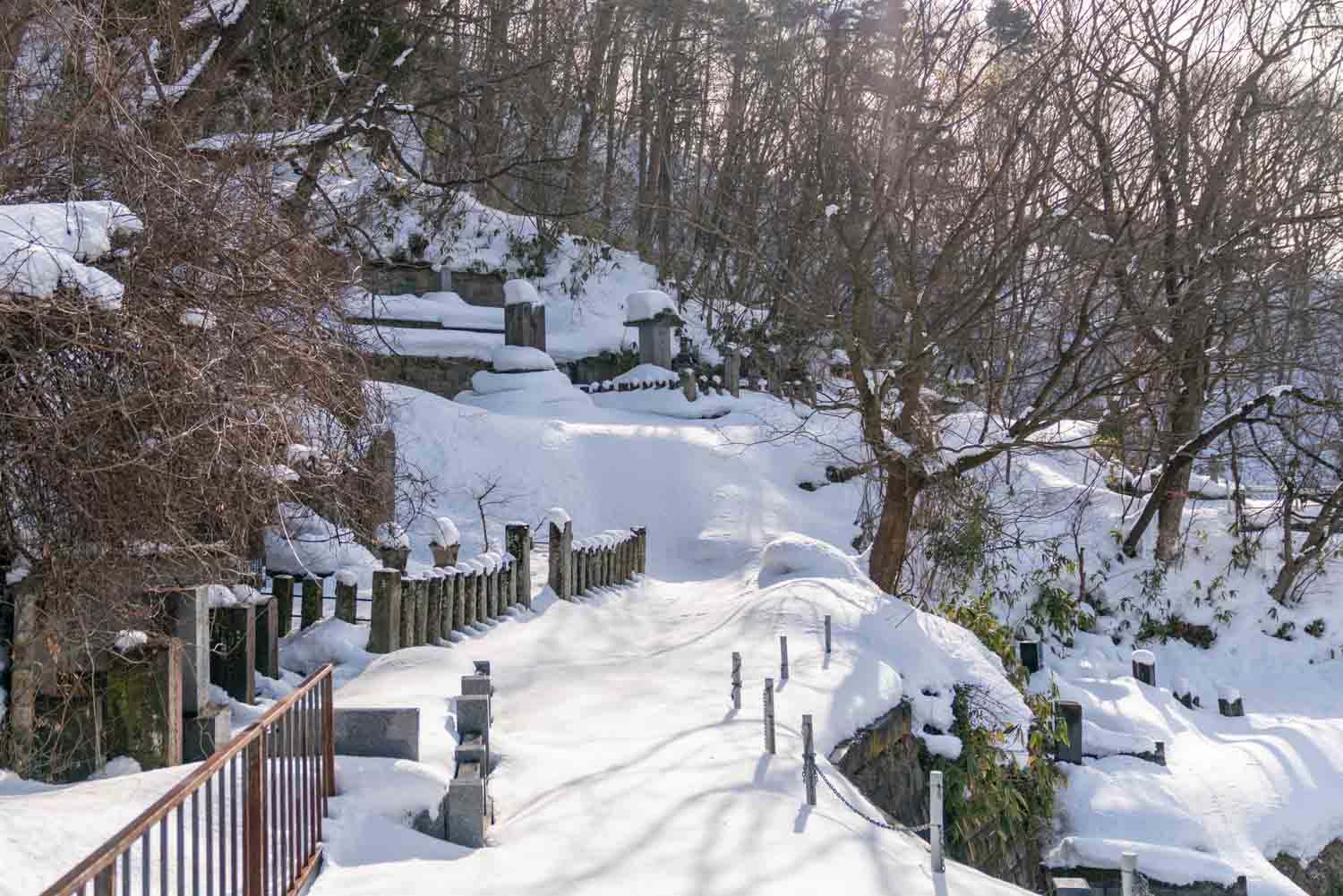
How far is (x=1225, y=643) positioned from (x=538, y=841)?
50.6 ft

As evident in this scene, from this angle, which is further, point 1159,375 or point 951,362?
point 951,362

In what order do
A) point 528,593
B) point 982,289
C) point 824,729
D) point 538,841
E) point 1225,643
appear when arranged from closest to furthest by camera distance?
point 538,841 → point 824,729 → point 982,289 → point 528,593 → point 1225,643

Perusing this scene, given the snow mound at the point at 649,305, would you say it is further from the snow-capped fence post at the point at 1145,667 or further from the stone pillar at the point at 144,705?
the stone pillar at the point at 144,705

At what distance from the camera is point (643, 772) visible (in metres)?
6.19

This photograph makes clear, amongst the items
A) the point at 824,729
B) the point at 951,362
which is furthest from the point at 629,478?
the point at 824,729

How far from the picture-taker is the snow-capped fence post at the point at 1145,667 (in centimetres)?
1570

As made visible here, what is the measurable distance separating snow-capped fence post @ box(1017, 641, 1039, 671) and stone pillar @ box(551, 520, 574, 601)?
626cm

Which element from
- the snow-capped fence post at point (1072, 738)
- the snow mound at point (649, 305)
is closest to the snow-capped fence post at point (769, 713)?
the snow-capped fence post at point (1072, 738)

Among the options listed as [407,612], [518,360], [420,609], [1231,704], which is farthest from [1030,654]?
[518,360]

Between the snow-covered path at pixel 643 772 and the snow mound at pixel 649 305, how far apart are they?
14.1m

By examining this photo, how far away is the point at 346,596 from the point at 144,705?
3.63 meters

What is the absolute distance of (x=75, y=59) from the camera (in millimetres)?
5480

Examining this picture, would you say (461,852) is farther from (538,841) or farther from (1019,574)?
(1019,574)

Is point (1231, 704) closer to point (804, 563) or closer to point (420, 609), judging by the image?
point (804, 563)
